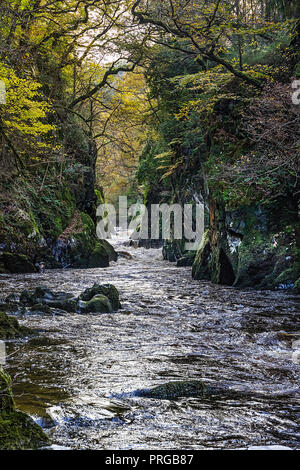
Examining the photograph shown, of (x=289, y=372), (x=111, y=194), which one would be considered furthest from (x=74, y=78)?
(x=111, y=194)

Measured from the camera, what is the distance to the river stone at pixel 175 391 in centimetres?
376

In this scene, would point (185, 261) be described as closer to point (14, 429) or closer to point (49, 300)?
point (49, 300)

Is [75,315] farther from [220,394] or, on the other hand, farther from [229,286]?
[229,286]

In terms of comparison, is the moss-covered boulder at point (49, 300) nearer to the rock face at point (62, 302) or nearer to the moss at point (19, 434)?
the rock face at point (62, 302)

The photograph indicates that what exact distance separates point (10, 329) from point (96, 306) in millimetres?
2444

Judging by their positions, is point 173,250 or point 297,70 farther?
point 173,250

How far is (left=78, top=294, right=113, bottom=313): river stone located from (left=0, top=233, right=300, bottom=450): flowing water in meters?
0.29

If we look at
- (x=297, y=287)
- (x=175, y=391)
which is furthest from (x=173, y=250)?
(x=175, y=391)

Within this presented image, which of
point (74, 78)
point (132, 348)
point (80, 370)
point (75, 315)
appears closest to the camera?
point (80, 370)

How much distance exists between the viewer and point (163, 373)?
14.6 feet

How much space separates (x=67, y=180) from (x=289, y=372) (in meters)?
15.0

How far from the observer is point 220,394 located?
3859 millimetres
